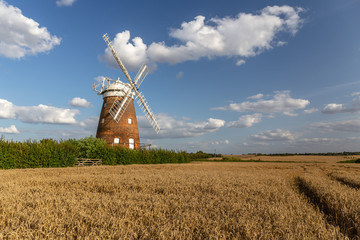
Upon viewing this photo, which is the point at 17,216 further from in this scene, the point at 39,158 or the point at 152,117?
the point at 152,117

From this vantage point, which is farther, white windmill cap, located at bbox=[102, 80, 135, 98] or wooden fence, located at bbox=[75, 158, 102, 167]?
white windmill cap, located at bbox=[102, 80, 135, 98]

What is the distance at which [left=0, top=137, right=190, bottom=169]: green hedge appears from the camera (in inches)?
804

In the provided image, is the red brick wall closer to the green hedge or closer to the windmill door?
the windmill door

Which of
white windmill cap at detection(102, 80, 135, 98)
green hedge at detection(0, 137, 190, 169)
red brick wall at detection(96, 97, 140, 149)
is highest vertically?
white windmill cap at detection(102, 80, 135, 98)

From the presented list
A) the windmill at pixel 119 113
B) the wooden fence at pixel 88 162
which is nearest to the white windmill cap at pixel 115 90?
the windmill at pixel 119 113

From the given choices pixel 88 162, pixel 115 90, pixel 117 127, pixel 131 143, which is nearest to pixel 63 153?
pixel 88 162

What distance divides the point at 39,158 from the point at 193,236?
24065 millimetres

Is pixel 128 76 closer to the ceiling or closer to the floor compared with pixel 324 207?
closer to the ceiling

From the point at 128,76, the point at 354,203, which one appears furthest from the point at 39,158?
the point at 354,203

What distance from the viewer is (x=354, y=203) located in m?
4.87

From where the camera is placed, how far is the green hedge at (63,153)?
20.4 meters

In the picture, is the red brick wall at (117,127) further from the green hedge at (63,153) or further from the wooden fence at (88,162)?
the wooden fence at (88,162)

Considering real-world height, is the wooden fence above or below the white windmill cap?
below

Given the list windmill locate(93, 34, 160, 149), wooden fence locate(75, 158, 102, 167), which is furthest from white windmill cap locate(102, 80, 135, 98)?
wooden fence locate(75, 158, 102, 167)
